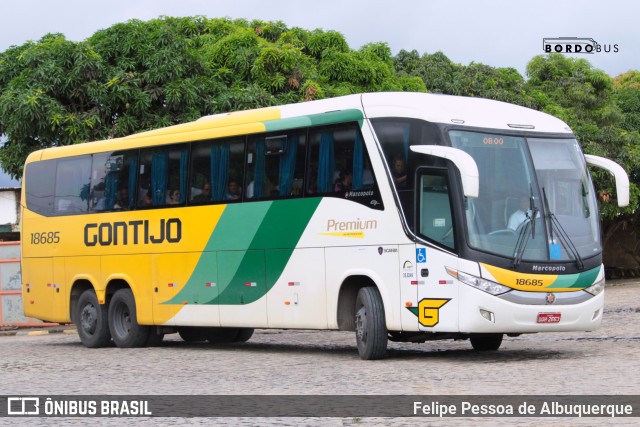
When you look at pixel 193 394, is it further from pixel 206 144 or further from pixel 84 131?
pixel 84 131

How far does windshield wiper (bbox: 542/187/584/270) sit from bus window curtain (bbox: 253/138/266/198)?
460 cm

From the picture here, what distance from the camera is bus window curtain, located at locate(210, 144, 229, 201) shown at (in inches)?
767

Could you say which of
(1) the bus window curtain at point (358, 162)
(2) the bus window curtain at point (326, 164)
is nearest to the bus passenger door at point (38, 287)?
(2) the bus window curtain at point (326, 164)

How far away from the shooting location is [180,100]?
95.4 feet

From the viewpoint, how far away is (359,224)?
16.9 meters

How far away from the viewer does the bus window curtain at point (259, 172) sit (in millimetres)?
18688

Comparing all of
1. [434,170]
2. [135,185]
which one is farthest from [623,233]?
[434,170]

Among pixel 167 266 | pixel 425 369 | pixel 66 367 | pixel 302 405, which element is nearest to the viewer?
pixel 302 405

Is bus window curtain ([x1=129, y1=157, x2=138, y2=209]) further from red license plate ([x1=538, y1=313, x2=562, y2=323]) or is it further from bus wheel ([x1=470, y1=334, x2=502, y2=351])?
red license plate ([x1=538, y1=313, x2=562, y2=323])

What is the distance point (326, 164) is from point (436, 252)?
2457 millimetres

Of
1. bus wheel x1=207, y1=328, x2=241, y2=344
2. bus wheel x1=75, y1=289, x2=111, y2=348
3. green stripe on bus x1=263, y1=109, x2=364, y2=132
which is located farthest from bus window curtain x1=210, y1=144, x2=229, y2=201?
bus wheel x1=75, y1=289, x2=111, y2=348

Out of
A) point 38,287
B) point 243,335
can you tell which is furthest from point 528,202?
point 38,287

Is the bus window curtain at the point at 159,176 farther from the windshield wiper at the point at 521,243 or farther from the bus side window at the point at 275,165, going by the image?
the windshield wiper at the point at 521,243

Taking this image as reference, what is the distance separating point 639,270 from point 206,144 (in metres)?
38.2
